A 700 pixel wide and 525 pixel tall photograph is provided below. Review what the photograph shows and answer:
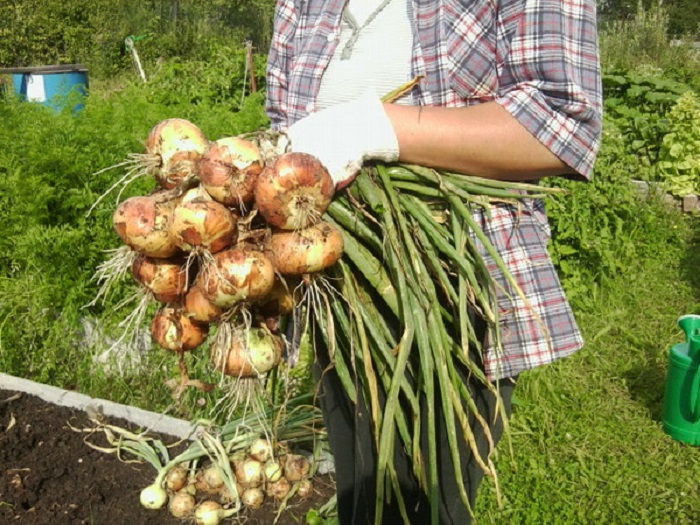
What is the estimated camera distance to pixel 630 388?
12.2ft

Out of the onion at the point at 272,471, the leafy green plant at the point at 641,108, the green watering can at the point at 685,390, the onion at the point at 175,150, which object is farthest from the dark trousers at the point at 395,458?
the leafy green plant at the point at 641,108

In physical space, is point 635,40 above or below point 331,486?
above

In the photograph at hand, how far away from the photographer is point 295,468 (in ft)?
8.84

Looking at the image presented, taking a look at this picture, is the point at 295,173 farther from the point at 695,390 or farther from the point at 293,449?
the point at 695,390

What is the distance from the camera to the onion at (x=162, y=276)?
132cm

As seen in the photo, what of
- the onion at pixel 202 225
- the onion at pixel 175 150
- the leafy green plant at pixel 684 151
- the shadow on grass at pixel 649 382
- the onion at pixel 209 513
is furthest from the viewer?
the leafy green plant at pixel 684 151

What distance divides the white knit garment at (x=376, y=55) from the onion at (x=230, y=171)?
0.36m

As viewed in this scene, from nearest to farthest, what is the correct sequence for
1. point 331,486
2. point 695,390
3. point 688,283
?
point 331,486
point 695,390
point 688,283

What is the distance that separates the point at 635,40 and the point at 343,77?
39.3 feet

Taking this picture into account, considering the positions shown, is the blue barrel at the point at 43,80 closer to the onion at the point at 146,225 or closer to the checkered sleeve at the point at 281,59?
the checkered sleeve at the point at 281,59

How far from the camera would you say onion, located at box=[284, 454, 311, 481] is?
2695mm

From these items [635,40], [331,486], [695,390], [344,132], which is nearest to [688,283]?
[695,390]

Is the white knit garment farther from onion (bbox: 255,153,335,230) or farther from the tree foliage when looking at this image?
the tree foliage

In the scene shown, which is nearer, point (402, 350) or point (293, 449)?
point (402, 350)
